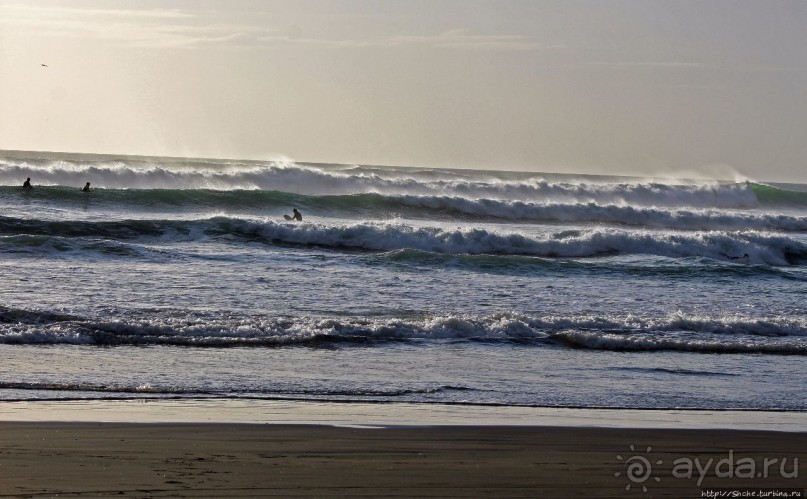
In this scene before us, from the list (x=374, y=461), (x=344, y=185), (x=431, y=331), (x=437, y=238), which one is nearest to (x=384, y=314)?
(x=431, y=331)

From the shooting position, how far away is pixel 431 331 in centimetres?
1236

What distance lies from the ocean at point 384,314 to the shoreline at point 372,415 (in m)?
0.29

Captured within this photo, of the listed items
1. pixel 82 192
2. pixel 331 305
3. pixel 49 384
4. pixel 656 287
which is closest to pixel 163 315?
pixel 331 305

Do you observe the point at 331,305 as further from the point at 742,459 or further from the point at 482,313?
the point at 742,459

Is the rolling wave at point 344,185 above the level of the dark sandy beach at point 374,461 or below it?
above

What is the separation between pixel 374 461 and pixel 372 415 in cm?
174

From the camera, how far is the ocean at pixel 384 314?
9.21 metres

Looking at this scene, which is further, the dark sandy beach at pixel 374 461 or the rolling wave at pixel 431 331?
the rolling wave at pixel 431 331

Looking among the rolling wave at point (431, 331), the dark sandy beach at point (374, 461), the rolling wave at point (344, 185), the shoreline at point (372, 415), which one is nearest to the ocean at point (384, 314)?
the rolling wave at point (431, 331)

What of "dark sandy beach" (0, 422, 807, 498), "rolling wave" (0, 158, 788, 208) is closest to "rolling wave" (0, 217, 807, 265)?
"rolling wave" (0, 158, 788, 208)

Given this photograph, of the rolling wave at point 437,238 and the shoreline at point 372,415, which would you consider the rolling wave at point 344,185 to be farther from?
the shoreline at point 372,415

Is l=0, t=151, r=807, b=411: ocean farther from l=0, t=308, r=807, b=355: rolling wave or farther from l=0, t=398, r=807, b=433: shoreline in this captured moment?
l=0, t=398, r=807, b=433: shoreline

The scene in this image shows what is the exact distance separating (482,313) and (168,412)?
7.02m

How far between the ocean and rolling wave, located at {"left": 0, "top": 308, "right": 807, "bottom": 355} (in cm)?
4
